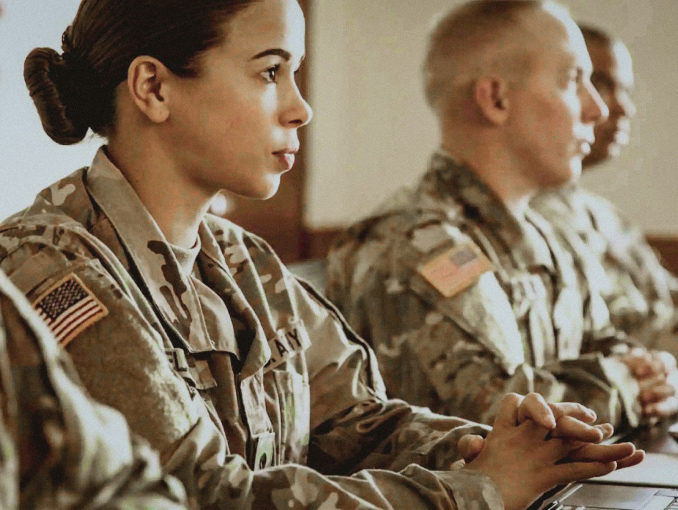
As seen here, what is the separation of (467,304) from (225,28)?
0.76 meters

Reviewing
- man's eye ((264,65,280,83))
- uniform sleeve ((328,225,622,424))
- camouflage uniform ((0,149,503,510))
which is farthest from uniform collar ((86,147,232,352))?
uniform sleeve ((328,225,622,424))

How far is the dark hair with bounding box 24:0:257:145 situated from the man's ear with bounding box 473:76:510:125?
1007 mm

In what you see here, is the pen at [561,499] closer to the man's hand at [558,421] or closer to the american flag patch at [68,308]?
the man's hand at [558,421]

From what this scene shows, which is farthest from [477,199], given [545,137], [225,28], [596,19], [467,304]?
[596,19]

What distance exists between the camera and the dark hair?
1215 mm

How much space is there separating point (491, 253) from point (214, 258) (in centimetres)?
86

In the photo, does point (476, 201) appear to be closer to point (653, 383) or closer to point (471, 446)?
point (653, 383)

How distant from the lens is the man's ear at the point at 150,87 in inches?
48.2

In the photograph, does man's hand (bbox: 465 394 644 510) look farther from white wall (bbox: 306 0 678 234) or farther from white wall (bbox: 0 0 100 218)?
white wall (bbox: 306 0 678 234)

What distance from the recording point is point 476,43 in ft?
7.25

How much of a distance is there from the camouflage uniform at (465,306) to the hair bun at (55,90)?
0.77m

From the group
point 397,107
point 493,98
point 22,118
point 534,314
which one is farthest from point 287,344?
point 397,107

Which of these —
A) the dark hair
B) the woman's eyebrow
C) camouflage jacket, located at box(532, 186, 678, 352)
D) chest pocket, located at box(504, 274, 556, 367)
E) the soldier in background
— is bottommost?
camouflage jacket, located at box(532, 186, 678, 352)

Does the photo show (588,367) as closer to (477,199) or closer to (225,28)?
(477,199)
